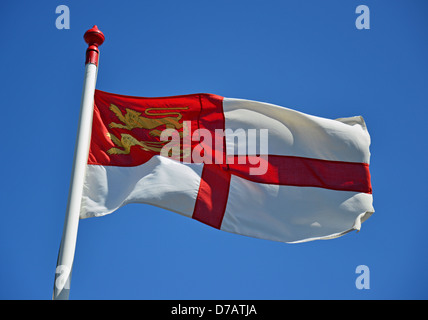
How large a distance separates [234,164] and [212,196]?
0.74 metres

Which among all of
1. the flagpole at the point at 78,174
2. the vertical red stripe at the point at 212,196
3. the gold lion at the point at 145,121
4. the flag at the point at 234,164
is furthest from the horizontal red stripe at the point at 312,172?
the flagpole at the point at 78,174

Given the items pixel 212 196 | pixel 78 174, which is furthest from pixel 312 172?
pixel 78 174

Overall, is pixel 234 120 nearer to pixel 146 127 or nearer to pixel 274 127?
pixel 274 127

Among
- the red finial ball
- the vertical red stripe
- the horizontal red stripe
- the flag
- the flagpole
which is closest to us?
the flagpole

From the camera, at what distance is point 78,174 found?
24.7 ft

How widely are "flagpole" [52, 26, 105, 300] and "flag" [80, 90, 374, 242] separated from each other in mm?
762

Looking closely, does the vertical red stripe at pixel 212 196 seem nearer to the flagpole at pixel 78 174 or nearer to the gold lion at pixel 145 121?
the gold lion at pixel 145 121

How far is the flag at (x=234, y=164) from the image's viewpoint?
28.8 ft

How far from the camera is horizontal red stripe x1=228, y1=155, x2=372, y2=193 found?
967cm

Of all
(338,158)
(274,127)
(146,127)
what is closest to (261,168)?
(274,127)

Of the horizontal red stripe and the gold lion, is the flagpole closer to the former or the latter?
the gold lion

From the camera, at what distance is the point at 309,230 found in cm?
→ 941

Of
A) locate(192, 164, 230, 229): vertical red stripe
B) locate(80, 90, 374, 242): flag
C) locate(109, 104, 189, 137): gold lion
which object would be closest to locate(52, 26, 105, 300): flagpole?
locate(80, 90, 374, 242): flag

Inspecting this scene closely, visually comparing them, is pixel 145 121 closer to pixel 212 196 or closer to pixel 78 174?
pixel 212 196
